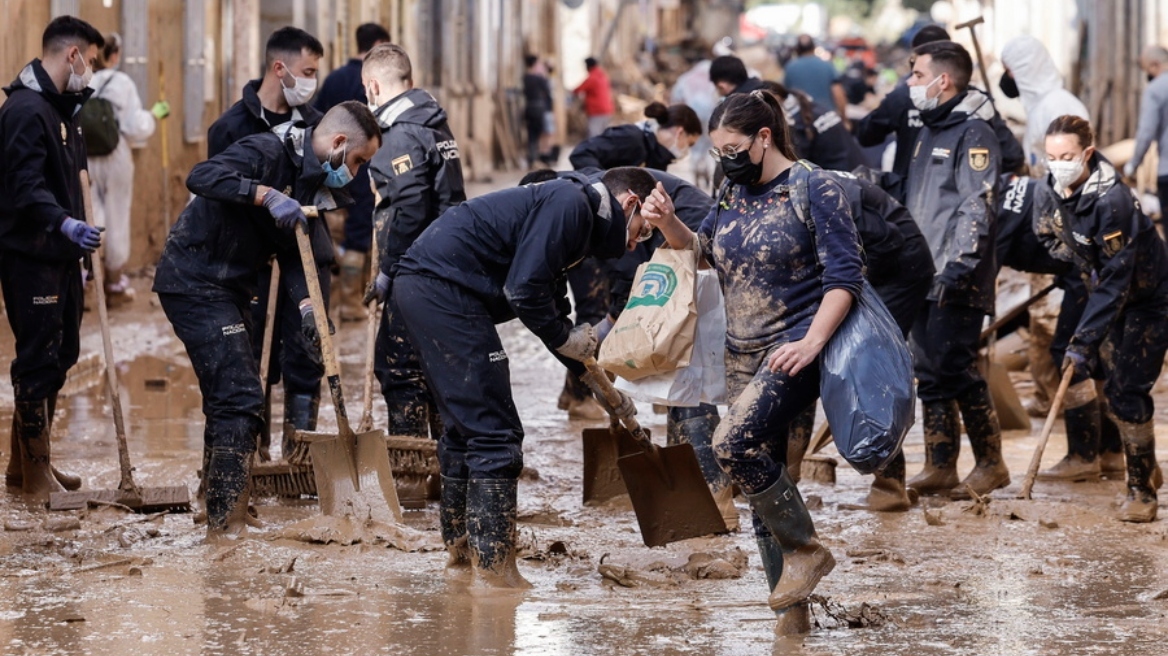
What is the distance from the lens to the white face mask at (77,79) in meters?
7.58

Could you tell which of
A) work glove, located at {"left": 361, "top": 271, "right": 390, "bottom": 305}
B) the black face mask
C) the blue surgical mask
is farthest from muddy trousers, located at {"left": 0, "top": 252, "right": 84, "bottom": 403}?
the black face mask

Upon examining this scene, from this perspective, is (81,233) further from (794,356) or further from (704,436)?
(794,356)

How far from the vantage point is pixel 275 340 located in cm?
797

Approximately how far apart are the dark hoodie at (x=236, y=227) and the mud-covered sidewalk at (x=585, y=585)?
0.99 metres

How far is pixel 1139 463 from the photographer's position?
25.1 feet

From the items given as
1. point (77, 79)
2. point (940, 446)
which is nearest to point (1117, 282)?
point (940, 446)

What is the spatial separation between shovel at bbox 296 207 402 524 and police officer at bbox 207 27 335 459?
2.88 ft

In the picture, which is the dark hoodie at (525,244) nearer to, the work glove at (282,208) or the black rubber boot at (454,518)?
the work glove at (282,208)

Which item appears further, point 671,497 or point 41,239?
point 41,239

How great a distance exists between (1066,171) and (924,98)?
104 centimetres

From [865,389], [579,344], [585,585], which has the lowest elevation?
[585,585]

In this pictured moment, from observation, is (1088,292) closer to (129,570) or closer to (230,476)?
(230,476)

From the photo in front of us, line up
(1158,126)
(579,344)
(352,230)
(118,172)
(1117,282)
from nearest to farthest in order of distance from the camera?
1. (579,344)
2. (1117,282)
3. (118,172)
4. (352,230)
5. (1158,126)

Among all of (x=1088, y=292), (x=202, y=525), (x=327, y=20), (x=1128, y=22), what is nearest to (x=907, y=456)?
(x=1088, y=292)
